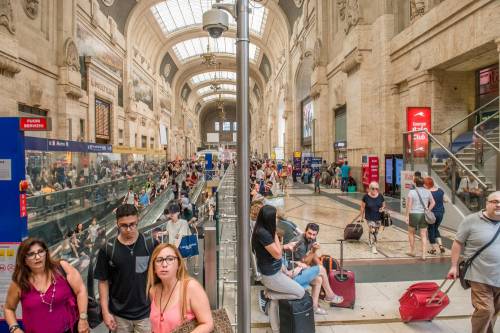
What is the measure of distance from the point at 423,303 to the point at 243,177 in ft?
8.40

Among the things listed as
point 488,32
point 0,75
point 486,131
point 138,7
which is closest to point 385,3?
point 488,32

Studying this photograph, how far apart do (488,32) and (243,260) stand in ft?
32.1

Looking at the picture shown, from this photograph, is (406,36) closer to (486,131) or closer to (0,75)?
(486,131)

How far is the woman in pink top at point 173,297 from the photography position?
1.77 m

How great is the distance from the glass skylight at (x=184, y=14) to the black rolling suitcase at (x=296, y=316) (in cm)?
3074

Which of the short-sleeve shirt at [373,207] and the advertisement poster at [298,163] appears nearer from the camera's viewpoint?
the short-sleeve shirt at [373,207]

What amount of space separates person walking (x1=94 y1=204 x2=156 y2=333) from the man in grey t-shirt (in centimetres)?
276

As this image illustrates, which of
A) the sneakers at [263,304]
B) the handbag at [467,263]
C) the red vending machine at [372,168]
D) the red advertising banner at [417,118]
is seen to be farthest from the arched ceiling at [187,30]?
the handbag at [467,263]

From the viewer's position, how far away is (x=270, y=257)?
121 inches

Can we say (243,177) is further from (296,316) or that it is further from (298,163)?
(298,163)

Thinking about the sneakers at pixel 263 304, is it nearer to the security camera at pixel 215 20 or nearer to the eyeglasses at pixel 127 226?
the eyeglasses at pixel 127 226

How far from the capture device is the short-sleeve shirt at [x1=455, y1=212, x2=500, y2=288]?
287 centimetres

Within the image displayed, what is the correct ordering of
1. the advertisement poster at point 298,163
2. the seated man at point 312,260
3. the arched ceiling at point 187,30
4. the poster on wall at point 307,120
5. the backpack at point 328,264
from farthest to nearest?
the arched ceiling at point 187,30
the poster on wall at point 307,120
the advertisement poster at point 298,163
the backpack at point 328,264
the seated man at point 312,260

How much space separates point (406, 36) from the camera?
12516 millimetres
